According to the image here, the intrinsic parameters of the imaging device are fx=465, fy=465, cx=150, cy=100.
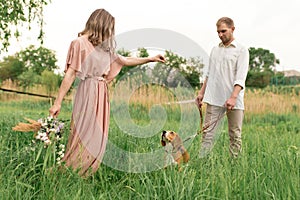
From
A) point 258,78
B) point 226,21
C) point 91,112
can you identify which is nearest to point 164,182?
point 91,112

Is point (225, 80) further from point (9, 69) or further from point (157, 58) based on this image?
point (9, 69)

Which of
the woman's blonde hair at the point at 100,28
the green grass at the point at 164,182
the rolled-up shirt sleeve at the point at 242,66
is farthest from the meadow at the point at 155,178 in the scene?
the woman's blonde hair at the point at 100,28

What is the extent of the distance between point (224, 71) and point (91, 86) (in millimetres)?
1509

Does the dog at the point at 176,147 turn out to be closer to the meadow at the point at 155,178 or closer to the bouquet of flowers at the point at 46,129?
the meadow at the point at 155,178

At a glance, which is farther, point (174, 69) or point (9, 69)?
point (9, 69)

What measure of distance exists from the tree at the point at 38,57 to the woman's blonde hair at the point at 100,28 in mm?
50086

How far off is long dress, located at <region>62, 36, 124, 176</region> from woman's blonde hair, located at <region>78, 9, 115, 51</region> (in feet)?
0.19

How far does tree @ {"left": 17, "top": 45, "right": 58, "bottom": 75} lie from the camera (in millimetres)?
53125

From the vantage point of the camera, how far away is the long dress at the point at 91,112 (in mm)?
3777

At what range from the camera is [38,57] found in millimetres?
54219

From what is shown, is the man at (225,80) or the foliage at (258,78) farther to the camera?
the foliage at (258,78)

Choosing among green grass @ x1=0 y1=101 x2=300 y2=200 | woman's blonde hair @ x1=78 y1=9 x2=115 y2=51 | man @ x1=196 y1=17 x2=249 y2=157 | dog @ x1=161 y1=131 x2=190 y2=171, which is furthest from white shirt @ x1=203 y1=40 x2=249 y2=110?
woman's blonde hair @ x1=78 y1=9 x2=115 y2=51

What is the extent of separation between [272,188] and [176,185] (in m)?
0.65

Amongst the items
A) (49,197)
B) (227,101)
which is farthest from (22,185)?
(227,101)
